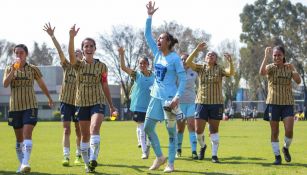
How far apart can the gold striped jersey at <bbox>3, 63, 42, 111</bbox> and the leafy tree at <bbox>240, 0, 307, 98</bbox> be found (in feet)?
232

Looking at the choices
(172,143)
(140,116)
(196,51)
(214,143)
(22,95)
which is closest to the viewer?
(172,143)

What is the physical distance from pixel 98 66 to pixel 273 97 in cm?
399

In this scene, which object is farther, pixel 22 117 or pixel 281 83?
pixel 281 83

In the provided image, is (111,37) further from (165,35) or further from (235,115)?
(165,35)

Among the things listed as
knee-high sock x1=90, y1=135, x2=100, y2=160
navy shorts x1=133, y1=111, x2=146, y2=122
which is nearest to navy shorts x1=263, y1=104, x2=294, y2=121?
navy shorts x1=133, y1=111, x2=146, y2=122

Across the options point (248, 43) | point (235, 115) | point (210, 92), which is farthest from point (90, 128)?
point (248, 43)

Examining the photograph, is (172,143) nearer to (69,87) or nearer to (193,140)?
(69,87)

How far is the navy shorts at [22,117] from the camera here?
10.6 metres

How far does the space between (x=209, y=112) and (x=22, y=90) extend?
4.36m

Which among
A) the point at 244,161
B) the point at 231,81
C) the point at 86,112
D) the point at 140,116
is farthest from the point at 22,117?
the point at 231,81

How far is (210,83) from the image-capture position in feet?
42.2

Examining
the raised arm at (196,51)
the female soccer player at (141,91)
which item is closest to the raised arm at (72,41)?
the raised arm at (196,51)

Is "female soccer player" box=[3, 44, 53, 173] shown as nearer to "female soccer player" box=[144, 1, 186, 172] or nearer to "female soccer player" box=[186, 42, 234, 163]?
"female soccer player" box=[144, 1, 186, 172]

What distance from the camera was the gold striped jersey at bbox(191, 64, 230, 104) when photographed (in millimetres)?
12828
